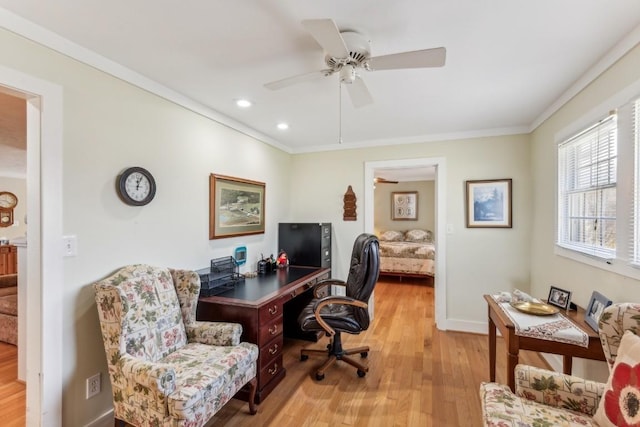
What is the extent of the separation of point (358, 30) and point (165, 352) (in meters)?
2.26

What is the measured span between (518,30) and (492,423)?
6.33 feet

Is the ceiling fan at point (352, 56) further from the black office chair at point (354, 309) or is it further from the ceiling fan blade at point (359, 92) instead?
the black office chair at point (354, 309)

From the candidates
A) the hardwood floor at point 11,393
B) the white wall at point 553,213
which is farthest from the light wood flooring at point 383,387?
the white wall at point 553,213

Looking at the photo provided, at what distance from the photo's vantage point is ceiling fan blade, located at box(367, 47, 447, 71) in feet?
4.54

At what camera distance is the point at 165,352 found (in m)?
1.86

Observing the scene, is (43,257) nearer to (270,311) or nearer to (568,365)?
(270,311)

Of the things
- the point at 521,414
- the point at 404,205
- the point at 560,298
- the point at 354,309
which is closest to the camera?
the point at 521,414

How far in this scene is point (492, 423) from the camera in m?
1.24

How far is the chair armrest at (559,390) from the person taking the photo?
1.34 m

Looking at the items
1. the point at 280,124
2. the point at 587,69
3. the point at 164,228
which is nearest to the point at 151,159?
the point at 164,228

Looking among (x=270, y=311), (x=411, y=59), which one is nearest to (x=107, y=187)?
(x=270, y=311)

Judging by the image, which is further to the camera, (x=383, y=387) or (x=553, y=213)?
(x=553, y=213)

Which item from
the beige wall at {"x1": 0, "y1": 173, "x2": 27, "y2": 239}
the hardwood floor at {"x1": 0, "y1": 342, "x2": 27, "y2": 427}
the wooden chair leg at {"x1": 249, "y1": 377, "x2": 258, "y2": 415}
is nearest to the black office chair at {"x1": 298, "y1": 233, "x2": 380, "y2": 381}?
the wooden chair leg at {"x1": 249, "y1": 377, "x2": 258, "y2": 415}

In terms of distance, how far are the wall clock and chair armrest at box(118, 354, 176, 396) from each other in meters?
1.05
